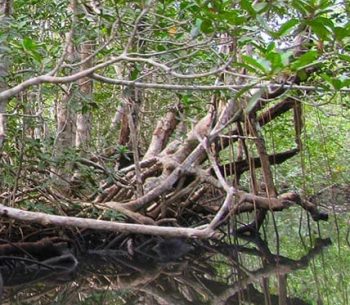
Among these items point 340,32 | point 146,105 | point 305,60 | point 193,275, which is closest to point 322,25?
point 340,32

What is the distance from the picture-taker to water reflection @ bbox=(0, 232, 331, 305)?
3.45 m

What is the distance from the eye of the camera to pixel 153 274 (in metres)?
4.17

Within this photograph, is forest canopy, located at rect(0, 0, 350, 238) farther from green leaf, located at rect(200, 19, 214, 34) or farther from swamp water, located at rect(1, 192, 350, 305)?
swamp water, located at rect(1, 192, 350, 305)

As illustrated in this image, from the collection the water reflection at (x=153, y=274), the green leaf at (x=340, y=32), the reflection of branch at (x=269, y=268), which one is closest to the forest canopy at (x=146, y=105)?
the green leaf at (x=340, y=32)

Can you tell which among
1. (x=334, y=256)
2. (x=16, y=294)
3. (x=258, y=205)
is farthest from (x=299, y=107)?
(x=16, y=294)

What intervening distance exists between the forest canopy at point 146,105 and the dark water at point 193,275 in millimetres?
316

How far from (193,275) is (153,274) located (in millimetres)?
269

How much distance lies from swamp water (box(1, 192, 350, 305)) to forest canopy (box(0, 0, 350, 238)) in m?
0.32

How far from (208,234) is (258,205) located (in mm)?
3444

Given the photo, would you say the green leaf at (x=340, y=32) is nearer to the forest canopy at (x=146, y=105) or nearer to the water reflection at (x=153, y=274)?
the forest canopy at (x=146, y=105)

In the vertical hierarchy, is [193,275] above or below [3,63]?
below

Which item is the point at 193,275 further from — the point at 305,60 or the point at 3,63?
the point at 305,60

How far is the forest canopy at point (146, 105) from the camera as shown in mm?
2457

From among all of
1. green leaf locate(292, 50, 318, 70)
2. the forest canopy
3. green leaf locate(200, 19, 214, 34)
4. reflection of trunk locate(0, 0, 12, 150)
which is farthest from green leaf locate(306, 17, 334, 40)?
reflection of trunk locate(0, 0, 12, 150)
